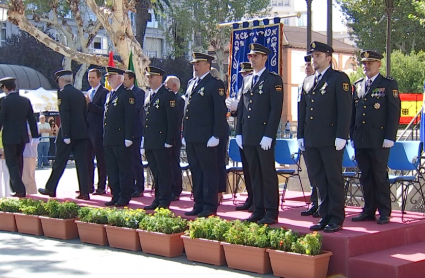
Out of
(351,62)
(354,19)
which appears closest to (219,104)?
(354,19)

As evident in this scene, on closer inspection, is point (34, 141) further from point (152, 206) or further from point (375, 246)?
point (375, 246)

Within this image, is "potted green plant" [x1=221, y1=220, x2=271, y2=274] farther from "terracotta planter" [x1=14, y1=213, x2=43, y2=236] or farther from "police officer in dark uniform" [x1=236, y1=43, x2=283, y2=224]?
"terracotta planter" [x1=14, y1=213, x2=43, y2=236]

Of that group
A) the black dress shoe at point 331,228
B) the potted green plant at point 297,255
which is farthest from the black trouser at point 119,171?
the black dress shoe at point 331,228

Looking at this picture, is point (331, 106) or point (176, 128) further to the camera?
point (176, 128)

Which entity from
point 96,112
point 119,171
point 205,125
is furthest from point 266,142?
point 96,112

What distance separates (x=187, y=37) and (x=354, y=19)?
12.8m

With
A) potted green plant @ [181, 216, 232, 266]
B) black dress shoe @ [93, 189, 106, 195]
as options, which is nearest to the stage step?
potted green plant @ [181, 216, 232, 266]

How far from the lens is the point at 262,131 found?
7871mm

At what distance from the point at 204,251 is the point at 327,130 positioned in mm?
1933

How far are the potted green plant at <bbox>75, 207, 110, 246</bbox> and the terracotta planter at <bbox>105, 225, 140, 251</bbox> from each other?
138 mm

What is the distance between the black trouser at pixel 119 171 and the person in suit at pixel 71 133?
0.75 m

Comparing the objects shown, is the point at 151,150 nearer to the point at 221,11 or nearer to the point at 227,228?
the point at 227,228

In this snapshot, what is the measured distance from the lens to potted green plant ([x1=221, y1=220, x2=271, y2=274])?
7086mm

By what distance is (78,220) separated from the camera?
9109 mm
